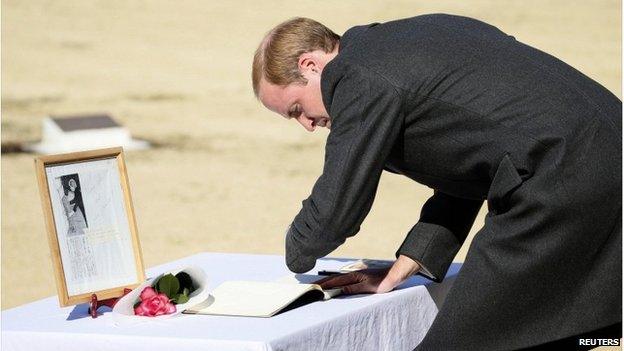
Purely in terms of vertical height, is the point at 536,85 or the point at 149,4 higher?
the point at 149,4

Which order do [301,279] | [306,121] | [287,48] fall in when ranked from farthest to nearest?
1. [301,279]
2. [306,121]
3. [287,48]

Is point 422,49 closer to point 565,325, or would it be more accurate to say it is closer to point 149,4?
point 565,325

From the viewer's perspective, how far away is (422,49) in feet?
9.17

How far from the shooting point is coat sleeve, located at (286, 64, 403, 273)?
270 cm

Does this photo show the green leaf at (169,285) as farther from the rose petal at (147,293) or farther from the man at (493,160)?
the man at (493,160)

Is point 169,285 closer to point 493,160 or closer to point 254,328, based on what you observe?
point 254,328

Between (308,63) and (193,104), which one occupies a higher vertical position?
(308,63)

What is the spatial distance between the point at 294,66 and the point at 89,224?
0.61 meters

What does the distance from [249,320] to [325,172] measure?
14.7 inches

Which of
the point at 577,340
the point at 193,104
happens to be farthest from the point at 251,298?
the point at 193,104

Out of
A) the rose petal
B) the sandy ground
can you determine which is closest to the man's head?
the rose petal

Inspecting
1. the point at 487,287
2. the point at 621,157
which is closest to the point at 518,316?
the point at 487,287

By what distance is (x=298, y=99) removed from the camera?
2883 mm

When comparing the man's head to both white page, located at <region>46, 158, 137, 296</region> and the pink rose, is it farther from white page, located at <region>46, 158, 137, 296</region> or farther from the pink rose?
the pink rose
